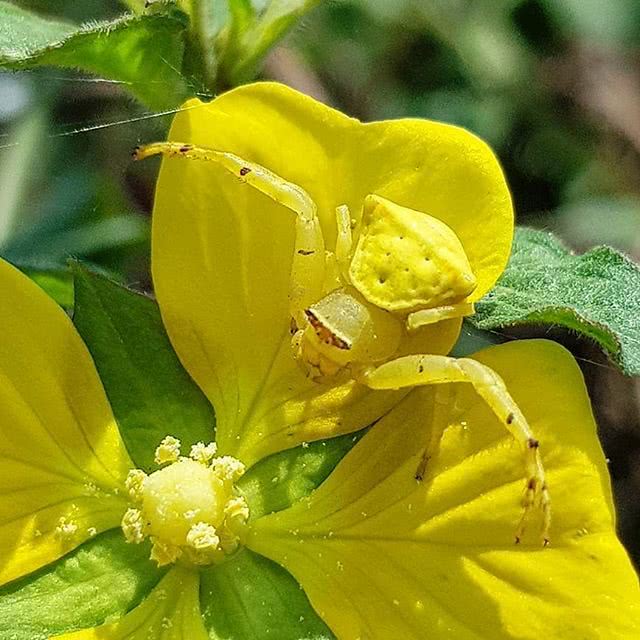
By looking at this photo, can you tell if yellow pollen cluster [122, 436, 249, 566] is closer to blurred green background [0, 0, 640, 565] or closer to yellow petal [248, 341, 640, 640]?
yellow petal [248, 341, 640, 640]

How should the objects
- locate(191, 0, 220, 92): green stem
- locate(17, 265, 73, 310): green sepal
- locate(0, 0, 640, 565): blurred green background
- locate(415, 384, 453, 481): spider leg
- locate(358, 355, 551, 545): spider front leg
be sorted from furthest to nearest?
locate(0, 0, 640, 565): blurred green background, locate(17, 265, 73, 310): green sepal, locate(191, 0, 220, 92): green stem, locate(415, 384, 453, 481): spider leg, locate(358, 355, 551, 545): spider front leg

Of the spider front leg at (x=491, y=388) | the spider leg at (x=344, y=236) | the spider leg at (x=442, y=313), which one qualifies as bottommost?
the spider front leg at (x=491, y=388)

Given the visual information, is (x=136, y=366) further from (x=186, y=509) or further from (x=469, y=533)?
(x=469, y=533)

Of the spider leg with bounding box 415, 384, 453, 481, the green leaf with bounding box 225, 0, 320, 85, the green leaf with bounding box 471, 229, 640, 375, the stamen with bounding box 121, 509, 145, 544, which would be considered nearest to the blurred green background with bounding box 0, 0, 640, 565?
the green leaf with bounding box 225, 0, 320, 85

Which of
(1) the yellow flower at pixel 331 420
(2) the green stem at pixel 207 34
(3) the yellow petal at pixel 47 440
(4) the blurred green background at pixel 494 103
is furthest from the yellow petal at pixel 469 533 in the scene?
(4) the blurred green background at pixel 494 103

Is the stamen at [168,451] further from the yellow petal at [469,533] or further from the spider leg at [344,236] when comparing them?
the spider leg at [344,236]

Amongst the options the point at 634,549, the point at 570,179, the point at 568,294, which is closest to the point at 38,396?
the point at 568,294

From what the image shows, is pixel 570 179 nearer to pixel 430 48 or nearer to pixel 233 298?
pixel 430 48
